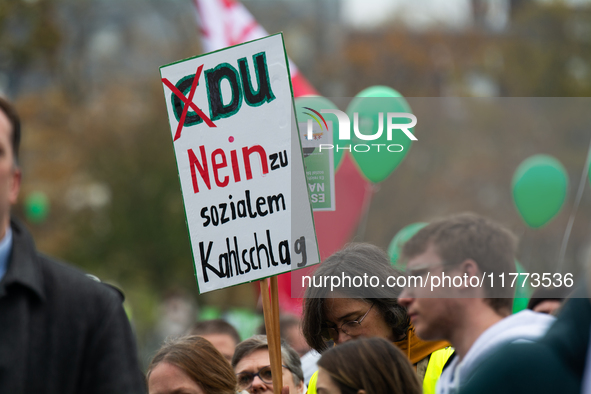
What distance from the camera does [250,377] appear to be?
4027mm

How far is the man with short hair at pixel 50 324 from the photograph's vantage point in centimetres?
220

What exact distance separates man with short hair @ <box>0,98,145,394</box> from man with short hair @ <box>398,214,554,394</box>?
3.16ft

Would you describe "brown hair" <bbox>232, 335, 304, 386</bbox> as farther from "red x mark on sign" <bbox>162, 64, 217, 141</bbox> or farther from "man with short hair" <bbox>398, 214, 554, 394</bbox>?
"man with short hair" <bbox>398, 214, 554, 394</bbox>

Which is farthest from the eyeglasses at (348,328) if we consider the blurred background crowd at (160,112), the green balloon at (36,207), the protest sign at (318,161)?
the green balloon at (36,207)

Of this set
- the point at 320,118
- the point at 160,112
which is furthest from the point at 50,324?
the point at 160,112

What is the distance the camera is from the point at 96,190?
25641 mm

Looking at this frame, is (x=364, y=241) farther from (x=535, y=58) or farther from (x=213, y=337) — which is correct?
(x=535, y=58)

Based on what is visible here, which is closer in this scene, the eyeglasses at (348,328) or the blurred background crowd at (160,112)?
the eyeglasses at (348,328)

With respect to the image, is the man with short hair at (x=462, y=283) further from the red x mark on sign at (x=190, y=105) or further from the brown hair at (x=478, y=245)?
the red x mark on sign at (x=190, y=105)

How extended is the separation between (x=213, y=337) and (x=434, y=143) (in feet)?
53.8

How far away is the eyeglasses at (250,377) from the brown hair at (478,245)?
55.6 inches

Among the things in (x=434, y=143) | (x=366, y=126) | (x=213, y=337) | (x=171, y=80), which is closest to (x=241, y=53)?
(x=171, y=80)

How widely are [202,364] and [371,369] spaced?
3.55 feet

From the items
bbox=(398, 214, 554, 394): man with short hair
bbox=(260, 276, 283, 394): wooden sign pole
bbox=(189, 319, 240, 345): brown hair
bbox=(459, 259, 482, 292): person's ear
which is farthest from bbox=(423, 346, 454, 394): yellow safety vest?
bbox=(189, 319, 240, 345): brown hair
